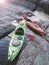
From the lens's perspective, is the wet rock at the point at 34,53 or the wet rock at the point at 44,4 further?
the wet rock at the point at 44,4

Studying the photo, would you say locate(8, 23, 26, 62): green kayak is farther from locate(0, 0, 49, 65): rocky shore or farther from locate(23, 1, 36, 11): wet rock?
locate(23, 1, 36, 11): wet rock

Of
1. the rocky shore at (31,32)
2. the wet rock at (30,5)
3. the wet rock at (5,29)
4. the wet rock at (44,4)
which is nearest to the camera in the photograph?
the rocky shore at (31,32)

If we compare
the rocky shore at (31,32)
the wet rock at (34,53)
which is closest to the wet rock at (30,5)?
the rocky shore at (31,32)

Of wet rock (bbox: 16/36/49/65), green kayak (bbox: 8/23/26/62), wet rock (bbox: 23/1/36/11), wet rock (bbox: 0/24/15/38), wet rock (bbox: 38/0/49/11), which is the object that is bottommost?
wet rock (bbox: 23/1/36/11)

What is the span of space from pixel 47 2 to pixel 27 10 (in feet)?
9.78

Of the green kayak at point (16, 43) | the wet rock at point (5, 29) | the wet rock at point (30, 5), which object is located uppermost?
the green kayak at point (16, 43)

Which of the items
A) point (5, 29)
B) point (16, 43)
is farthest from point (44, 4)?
point (16, 43)

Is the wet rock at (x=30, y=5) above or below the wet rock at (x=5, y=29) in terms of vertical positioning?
below

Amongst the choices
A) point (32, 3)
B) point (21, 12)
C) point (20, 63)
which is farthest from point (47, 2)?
point (20, 63)

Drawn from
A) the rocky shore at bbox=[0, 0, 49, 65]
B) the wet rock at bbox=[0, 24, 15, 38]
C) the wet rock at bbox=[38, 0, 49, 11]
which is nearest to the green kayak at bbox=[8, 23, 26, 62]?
the rocky shore at bbox=[0, 0, 49, 65]

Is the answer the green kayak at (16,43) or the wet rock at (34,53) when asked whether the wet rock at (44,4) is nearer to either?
the green kayak at (16,43)

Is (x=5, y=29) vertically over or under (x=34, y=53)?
under

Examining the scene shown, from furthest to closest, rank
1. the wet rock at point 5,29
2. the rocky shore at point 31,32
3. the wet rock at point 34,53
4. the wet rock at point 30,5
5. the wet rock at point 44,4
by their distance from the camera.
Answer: the wet rock at point 30,5
the wet rock at point 44,4
the wet rock at point 5,29
the rocky shore at point 31,32
the wet rock at point 34,53

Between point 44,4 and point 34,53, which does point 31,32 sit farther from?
point 44,4
